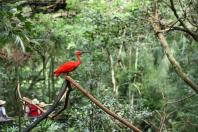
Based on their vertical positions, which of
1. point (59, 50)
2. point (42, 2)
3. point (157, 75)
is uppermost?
point (42, 2)

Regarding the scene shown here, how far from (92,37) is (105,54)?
31.5 inches

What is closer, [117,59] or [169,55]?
[169,55]

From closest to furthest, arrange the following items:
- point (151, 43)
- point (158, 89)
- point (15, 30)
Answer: point (15, 30), point (151, 43), point (158, 89)

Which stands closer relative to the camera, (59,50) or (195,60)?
(195,60)

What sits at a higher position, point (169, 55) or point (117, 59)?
point (169, 55)

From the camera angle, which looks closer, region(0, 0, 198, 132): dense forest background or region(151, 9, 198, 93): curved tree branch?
region(0, 0, 198, 132): dense forest background

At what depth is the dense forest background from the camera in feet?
19.9

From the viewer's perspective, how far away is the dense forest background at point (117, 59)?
6.05 metres

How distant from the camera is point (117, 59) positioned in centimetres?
946

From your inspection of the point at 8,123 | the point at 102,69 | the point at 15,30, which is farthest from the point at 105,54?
the point at 15,30

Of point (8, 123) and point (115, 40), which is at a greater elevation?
point (115, 40)

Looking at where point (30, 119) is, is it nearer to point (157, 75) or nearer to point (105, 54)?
point (105, 54)

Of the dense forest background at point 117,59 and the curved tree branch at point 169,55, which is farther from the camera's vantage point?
the curved tree branch at point 169,55

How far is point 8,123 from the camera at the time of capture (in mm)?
6668
